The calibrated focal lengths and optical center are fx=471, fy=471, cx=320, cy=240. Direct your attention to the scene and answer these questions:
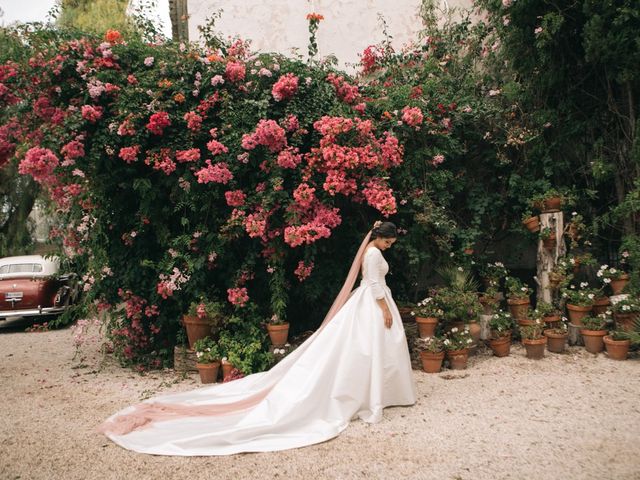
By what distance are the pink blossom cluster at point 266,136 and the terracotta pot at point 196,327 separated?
2165 mm

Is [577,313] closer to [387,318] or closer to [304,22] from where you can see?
[387,318]

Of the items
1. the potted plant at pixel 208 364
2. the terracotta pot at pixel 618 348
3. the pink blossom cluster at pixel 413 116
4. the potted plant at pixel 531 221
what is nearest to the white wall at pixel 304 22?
the pink blossom cluster at pixel 413 116

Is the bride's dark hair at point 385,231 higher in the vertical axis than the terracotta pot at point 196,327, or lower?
higher

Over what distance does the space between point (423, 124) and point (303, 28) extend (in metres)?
4.36

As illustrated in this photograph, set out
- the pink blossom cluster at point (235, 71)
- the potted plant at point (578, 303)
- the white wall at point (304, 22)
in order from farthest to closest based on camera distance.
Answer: the white wall at point (304, 22) → the potted plant at point (578, 303) → the pink blossom cluster at point (235, 71)

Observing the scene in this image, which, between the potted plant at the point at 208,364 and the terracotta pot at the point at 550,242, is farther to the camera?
the terracotta pot at the point at 550,242

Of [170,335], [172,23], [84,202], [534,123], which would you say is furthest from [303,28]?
[170,335]

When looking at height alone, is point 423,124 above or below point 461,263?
above

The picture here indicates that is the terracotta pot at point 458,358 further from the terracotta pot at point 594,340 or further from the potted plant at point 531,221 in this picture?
the potted plant at point 531,221

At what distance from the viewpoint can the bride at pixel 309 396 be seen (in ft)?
12.1

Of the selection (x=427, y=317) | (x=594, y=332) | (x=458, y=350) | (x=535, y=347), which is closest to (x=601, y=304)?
(x=594, y=332)

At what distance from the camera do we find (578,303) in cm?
641

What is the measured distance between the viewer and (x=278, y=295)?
221 inches

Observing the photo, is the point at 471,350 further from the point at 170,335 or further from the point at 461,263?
the point at 170,335
